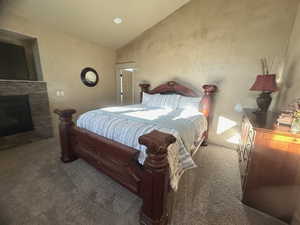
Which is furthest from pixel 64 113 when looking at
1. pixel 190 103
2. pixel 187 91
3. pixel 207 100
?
pixel 207 100

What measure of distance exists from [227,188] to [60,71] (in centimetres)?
387

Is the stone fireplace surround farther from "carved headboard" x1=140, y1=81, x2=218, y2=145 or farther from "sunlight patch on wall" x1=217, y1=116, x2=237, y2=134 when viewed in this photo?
"sunlight patch on wall" x1=217, y1=116, x2=237, y2=134

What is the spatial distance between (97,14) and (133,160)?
9.60 ft

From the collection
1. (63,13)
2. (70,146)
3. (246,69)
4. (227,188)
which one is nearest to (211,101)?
(246,69)

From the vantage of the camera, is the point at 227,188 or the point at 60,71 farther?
the point at 60,71

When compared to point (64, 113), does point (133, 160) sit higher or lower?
lower

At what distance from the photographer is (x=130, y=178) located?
1.42 metres

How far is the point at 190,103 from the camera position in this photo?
2.76 metres

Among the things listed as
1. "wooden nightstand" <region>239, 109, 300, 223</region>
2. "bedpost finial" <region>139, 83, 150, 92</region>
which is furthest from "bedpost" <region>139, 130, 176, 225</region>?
"bedpost finial" <region>139, 83, 150, 92</region>

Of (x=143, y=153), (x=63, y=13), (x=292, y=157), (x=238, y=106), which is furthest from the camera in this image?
(x=238, y=106)

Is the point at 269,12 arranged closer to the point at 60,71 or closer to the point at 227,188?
the point at 227,188

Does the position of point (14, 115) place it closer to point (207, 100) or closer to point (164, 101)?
point (164, 101)

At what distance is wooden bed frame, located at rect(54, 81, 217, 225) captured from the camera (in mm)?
1061

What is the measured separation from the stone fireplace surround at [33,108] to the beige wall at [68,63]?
0.15 metres
